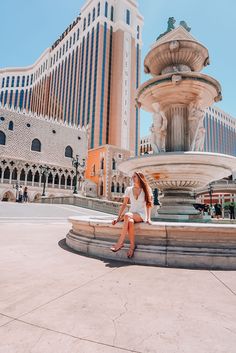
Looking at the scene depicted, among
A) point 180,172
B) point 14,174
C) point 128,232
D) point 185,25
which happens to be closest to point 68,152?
point 14,174

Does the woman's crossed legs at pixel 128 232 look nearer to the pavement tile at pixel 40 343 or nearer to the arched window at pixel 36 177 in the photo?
the pavement tile at pixel 40 343

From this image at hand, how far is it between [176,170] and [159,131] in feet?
6.12

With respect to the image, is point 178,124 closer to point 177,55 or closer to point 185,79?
point 185,79

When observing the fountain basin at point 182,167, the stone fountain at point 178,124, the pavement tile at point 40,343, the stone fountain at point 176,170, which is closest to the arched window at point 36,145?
the stone fountain at point 176,170

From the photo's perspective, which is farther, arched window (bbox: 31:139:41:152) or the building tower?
the building tower

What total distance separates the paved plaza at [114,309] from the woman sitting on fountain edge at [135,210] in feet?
1.26

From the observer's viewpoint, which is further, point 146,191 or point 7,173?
point 7,173

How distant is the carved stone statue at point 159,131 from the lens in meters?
7.32

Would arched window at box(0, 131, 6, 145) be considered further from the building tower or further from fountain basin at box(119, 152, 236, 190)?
fountain basin at box(119, 152, 236, 190)

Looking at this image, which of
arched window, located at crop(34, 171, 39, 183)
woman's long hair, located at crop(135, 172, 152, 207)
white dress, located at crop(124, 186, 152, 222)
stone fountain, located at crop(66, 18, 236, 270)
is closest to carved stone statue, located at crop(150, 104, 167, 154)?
stone fountain, located at crop(66, 18, 236, 270)

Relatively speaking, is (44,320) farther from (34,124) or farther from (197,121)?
(34,124)

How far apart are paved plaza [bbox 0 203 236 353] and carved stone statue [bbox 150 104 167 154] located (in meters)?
4.58

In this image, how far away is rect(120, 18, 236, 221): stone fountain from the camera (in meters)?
5.95

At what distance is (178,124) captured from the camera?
24.5ft
